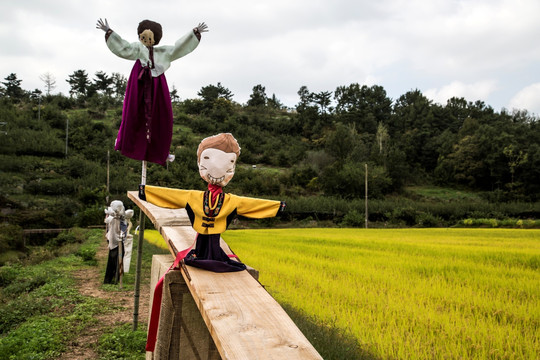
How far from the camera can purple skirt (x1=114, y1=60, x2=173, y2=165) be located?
3369 mm

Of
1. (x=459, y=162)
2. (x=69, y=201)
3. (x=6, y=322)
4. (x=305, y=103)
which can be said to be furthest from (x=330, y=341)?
(x=305, y=103)

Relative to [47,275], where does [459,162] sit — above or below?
above

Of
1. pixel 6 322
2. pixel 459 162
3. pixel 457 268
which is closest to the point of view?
pixel 6 322

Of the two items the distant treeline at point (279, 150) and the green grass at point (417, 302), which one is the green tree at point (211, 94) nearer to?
the distant treeline at point (279, 150)

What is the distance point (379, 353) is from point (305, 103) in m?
59.6

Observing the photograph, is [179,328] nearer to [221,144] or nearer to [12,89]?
[221,144]

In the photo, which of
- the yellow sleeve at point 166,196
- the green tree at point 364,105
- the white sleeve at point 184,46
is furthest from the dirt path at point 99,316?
the green tree at point 364,105

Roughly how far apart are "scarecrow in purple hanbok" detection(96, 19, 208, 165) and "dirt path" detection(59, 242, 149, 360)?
2.32m

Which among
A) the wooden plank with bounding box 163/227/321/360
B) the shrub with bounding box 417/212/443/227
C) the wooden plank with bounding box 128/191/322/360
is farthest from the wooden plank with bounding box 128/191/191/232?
the shrub with bounding box 417/212/443/227

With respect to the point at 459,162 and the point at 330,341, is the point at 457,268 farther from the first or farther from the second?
the point at 459,162

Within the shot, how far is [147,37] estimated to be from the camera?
3209 mm

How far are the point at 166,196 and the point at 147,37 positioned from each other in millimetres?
1672

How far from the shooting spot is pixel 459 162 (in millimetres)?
39688

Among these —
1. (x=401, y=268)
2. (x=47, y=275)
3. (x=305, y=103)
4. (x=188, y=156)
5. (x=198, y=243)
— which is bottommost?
(x=47, y=275)
